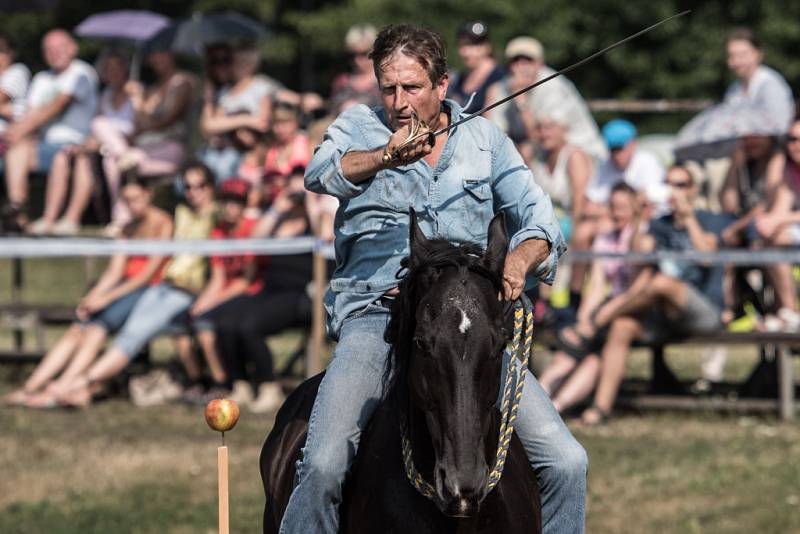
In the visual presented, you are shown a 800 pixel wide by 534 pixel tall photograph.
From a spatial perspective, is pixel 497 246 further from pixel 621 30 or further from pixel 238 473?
pixel 621 30

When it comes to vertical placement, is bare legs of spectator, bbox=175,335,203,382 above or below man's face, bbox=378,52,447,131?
below

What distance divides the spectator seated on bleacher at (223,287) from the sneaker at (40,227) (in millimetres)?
2321

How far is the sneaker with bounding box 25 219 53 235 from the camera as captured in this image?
1434cm

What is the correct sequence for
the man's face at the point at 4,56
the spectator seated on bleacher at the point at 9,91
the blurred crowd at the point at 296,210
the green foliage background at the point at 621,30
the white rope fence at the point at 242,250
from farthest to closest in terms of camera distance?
the green foliage background at the point at 621,30 → the man's face at the point at 4,56 → the spectator seated on bleacher at the point at 9,91 → the blurred crowd at the point at 296,210 → the white rope fence at the point at 242,250

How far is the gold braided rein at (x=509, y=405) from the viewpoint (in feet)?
14.6

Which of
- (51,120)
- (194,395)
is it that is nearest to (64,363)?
(194,395)

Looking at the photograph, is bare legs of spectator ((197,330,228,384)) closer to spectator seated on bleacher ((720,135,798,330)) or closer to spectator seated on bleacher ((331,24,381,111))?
spectator seated on bleacher ((331,24,381,111))

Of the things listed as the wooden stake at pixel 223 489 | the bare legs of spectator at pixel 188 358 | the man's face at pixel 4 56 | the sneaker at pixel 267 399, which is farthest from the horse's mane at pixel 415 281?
the man's face at pixel 4 56

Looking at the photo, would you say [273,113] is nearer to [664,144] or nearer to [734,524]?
[734,524]

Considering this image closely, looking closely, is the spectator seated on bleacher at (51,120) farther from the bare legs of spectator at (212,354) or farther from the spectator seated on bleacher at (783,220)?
the spectator seated on bleacher at (783,220)

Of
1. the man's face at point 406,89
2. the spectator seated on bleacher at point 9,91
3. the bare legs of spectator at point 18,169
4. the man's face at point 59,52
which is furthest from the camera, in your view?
the spectator seated on bleacher at point 9,91

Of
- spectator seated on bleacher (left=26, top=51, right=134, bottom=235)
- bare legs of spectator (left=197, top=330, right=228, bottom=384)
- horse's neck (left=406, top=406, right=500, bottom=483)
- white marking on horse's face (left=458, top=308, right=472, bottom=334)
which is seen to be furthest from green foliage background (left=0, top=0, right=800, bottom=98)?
white marking on horse's face (left=458, top=308, right=472, bottom=334)

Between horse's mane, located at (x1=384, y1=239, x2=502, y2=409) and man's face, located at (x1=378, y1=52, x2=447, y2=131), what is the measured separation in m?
0.46

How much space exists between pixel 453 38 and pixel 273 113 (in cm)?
1598
